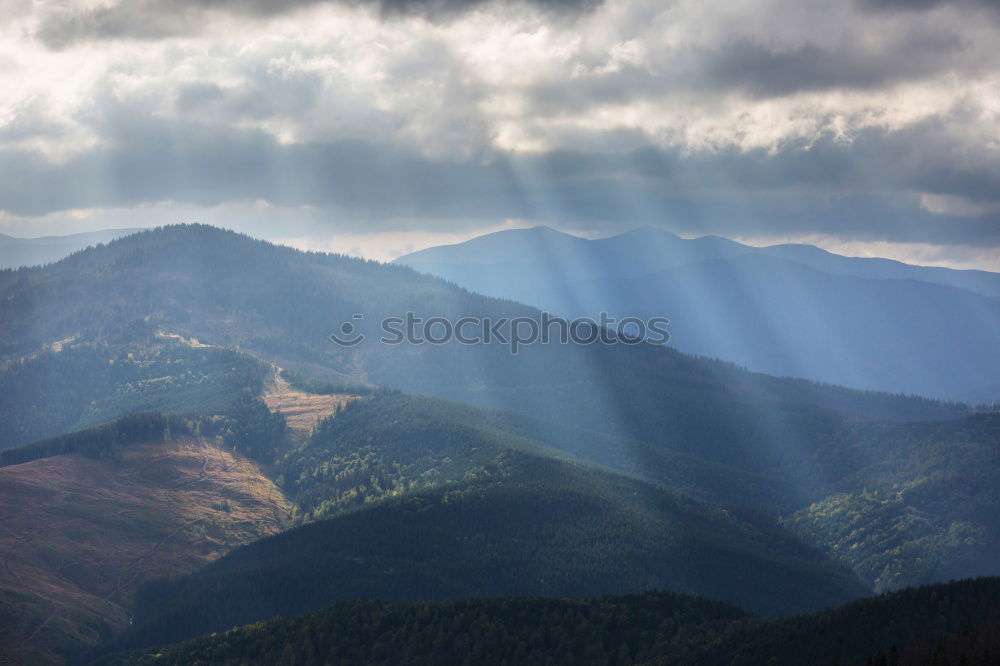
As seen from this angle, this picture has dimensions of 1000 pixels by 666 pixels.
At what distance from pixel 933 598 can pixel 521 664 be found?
77.8 m

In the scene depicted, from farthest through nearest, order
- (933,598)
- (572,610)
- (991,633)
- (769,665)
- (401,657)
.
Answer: (572,610), (401,657), (933,598), (769,665), (991,633)

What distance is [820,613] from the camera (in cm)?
17775

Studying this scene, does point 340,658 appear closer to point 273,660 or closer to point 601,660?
point 273,660

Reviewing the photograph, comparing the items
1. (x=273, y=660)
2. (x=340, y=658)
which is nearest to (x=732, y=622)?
(x=340, y=658)

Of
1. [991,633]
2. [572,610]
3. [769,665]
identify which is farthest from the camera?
[572,610]

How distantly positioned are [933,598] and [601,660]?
6260cm

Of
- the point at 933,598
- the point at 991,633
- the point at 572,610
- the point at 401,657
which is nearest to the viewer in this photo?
the point at 991,633

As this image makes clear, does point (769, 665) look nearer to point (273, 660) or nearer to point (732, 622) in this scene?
point (732, 622)

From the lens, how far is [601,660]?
18012cm

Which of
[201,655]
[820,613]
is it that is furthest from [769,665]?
[201,655]

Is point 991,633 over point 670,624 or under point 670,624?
over

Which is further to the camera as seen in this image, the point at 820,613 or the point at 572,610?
the point at 572,610

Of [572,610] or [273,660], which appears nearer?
[273,660]

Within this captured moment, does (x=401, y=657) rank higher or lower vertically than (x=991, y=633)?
lower
